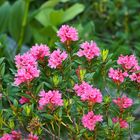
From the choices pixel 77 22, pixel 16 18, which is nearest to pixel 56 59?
pixel 16 18

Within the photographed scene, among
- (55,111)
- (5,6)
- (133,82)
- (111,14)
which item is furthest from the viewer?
(111,14)

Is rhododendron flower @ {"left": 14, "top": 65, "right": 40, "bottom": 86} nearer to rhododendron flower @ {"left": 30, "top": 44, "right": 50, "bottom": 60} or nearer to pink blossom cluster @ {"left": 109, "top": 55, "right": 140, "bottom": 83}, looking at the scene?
rhododendron flower @ {"left": 30, "top": 44, "right": 50, "bottom": 60}

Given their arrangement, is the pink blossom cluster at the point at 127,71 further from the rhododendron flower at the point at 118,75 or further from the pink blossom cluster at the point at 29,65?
the pink blossom cluster at the point at 29,65

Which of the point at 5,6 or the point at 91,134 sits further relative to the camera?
the point at 5,6

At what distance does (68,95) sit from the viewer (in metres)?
2.17

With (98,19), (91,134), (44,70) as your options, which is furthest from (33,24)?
(91,134)

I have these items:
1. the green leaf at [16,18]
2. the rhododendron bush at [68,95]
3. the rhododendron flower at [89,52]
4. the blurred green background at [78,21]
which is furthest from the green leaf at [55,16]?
the rhododendron flower at [89,52]

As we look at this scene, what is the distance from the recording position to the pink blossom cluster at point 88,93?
193cm

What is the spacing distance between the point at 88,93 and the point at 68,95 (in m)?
0.25

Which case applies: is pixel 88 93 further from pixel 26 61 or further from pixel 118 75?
pixel 26 61

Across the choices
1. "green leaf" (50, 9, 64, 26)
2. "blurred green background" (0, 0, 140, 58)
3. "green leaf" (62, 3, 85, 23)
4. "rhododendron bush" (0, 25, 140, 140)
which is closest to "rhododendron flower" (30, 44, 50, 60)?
"rhododendron bush" (0, 25, 140, 140)

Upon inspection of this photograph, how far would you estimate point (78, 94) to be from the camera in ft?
6.49

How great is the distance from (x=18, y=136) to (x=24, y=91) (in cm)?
20

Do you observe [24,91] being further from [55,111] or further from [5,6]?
[5,6]
